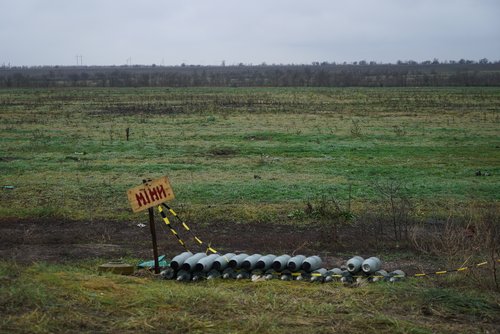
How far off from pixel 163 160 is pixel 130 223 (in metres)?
8.20

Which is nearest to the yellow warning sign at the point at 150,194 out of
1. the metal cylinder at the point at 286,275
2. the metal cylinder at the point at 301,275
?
the metal cylinder at the point at 286,275

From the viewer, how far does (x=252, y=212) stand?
14.2 metres

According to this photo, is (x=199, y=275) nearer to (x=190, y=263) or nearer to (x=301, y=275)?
(x=190, y=263)

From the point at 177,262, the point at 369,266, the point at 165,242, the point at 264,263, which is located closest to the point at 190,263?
the point at 177,262

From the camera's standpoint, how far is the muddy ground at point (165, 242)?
1081 cm

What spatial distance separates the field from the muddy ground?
2.0 inches

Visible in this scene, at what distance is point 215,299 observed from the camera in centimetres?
759

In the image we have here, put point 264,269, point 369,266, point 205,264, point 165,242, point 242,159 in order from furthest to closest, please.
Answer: point 242,159 → point 165,242 → point 264,269 → point 205,264 → point 369,266

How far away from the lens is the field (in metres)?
7.20

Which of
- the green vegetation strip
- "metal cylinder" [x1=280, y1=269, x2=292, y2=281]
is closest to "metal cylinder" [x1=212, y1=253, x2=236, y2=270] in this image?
"metal cylinder" [x1=280, y1=269, x2=292, y2=281]

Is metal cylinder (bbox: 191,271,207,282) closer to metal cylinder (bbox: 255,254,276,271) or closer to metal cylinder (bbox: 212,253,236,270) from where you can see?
metal cylinder (bbox: 212,253,236,270)

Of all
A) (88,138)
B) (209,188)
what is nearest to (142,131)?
(88,138)

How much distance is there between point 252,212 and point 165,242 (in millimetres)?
2816

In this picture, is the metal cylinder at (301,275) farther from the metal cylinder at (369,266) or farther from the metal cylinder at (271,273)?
the metal cylinder at (369,266)
